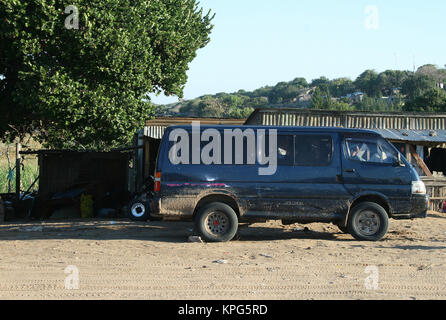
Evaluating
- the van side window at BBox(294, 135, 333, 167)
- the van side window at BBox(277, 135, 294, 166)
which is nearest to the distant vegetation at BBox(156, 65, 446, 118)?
the van side window at BBox(294, 135, 333, 167)

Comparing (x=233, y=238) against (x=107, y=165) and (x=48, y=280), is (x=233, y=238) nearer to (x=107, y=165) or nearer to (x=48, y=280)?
(x=48, y=280)

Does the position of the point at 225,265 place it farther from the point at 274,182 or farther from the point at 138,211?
the point at 138,211

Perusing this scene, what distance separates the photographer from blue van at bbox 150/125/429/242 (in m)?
9.45

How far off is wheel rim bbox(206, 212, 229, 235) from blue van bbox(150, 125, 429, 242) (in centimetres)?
2

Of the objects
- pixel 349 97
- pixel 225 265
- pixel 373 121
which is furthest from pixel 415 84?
pixel 225 265

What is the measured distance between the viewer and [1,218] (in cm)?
1438

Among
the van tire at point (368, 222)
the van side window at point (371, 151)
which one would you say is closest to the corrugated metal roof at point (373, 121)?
the van side window at point (371, 151)

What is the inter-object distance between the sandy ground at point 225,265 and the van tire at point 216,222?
0.25m

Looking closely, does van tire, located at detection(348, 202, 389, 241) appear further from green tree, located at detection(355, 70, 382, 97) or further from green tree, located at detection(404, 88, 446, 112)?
green tree, located at detection(355, 70, 382, 97)

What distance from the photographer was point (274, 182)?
948 centimetres

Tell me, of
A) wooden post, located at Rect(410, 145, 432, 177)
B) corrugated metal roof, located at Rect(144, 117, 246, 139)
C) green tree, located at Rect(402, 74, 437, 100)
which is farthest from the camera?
green tree, located at Rect(402, 74, 437, 100)

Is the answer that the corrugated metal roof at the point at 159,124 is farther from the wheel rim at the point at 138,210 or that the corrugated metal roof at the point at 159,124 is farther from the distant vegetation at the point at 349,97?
the distant vegetation at the point at 349,97

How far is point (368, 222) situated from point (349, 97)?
74.8m
